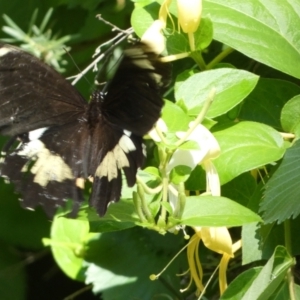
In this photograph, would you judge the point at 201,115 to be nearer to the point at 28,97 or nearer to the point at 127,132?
the point at 127,132

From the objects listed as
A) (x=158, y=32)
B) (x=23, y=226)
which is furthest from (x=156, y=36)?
(x=23, y=226)

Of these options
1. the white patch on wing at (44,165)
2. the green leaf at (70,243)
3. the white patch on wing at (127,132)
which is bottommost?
the green leaf at (70,243)

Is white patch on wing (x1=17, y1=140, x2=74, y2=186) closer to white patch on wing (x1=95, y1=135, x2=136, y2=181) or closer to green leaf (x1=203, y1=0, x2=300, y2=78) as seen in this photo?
white patch on wing (x1=95, y1=135, x2=136, y2=181)

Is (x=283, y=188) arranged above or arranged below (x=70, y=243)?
above

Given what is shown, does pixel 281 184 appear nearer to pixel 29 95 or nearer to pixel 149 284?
pixel 29 95

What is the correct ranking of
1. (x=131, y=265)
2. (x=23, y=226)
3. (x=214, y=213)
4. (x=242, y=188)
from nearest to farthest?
(x=214, y=213) → (x=242, y=188) → (x=131, y=265) → (x=23, y=226)

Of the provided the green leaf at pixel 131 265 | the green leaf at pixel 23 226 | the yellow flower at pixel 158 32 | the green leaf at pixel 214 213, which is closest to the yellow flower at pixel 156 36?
the yellow flower at pixel 158 32

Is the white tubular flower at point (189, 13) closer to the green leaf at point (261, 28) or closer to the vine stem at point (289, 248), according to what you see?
the green leaf at point (261, 28)
